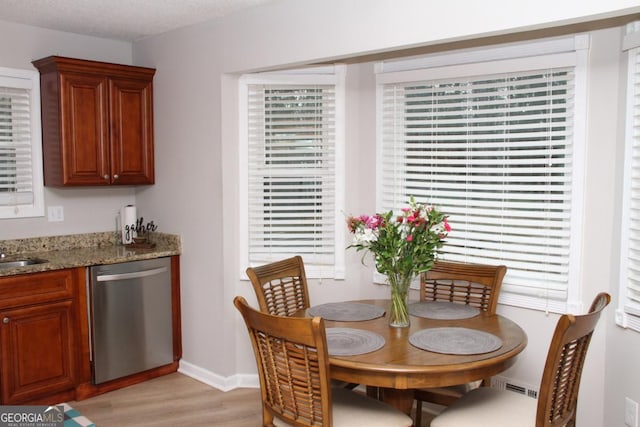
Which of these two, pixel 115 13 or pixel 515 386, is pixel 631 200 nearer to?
pixel 515 386

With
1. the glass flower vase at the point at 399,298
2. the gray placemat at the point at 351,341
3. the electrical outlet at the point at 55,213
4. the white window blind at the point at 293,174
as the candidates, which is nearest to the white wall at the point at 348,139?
the white window blind at the point at 293,174

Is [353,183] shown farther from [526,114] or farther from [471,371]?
[471,371]

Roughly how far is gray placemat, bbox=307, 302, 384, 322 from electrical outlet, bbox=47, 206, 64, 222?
2.25 metres

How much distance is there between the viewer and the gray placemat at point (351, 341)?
2.38 m

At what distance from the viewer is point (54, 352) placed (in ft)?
11.8

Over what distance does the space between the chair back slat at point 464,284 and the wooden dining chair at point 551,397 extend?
2.14ft

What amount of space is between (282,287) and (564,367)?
170 centimetres

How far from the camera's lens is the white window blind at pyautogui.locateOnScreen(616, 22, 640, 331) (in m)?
2.69

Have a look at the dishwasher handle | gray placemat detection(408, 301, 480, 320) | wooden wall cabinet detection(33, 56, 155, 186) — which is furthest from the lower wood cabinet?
gray placemat detection(408, 301, 480, 320)

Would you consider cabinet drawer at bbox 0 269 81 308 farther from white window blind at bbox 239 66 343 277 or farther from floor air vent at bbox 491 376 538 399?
floor air vent at bbox 491 376 538 399

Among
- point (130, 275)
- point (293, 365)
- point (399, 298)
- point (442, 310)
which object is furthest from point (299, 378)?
point (130, 275)

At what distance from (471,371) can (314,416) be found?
0.66 metres

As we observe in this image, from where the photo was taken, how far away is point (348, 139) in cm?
382

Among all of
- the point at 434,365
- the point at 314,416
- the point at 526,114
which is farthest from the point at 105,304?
the point at 526,114
